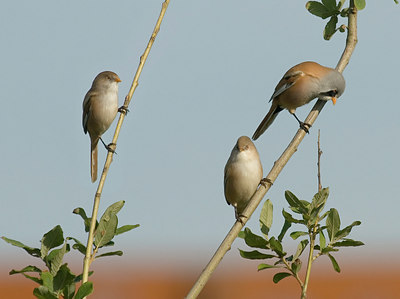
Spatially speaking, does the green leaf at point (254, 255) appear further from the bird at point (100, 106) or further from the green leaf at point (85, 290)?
the bird at point (100, 106)

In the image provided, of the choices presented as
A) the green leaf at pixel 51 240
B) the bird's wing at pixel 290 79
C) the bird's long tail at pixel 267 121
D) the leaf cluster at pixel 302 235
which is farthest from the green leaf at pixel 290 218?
the bird's wing at pixel 290 79

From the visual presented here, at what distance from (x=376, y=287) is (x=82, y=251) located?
23.1 ft

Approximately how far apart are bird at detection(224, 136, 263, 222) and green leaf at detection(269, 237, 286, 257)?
87.8 inches

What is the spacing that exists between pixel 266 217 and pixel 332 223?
203mm

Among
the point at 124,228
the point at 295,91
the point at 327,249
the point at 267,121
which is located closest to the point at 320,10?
the point at 327,249

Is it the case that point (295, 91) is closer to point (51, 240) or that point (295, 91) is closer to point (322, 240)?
point (322, 240)

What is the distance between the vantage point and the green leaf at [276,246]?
6.46 feet

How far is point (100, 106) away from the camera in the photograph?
5125 mm

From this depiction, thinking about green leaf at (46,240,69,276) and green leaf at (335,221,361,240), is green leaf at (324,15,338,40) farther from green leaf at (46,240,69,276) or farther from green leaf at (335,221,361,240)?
green leaf at (46,240,69,276)

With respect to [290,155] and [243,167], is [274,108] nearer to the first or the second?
[243,167]

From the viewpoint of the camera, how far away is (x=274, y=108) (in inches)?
189

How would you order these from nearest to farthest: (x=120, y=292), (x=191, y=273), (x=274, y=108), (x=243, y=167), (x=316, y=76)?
(x=316, y=76), (x=243, y=167), (x=274, y=108), (x=120, y=292), (x=191, y=273)

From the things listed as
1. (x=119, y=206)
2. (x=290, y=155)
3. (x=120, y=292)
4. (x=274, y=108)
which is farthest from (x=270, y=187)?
(x=120, y=292)

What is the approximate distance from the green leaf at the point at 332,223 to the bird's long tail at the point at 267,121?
2.40 meters
